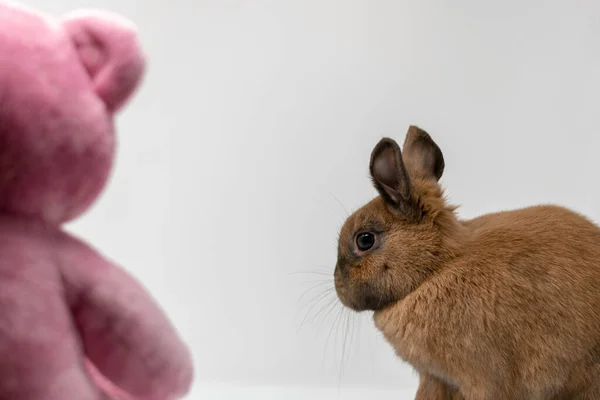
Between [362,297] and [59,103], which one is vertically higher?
[59,103]

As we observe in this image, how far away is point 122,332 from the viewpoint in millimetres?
615

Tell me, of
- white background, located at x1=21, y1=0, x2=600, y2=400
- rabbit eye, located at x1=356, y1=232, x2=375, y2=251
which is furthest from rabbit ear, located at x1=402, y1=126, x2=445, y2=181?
white background, located at x1=21, y1=0, x2=600, y2=400

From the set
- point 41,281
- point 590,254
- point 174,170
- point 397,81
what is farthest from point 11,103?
point 397,81

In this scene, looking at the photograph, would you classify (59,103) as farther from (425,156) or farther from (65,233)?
(425,156)

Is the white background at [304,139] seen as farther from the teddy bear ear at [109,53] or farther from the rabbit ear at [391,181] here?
the teddy bear ear at [109,53]

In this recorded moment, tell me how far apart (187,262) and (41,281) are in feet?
3.08

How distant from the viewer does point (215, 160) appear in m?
1.53

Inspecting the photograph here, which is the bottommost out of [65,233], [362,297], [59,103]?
[362,297]

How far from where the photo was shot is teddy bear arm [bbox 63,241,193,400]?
0.61 metres

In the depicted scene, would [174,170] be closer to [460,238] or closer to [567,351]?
[460,238]

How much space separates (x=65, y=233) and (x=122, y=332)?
107mm

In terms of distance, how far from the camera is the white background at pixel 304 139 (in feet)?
4.93

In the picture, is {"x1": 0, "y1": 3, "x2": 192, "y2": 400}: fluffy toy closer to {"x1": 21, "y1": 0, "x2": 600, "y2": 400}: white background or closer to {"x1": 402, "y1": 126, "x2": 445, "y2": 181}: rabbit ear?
{"x1": 402, "y1": 126, "x2": 445, "y2": 181}: rabbit ear

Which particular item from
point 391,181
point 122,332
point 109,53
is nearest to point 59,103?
point 109,53
